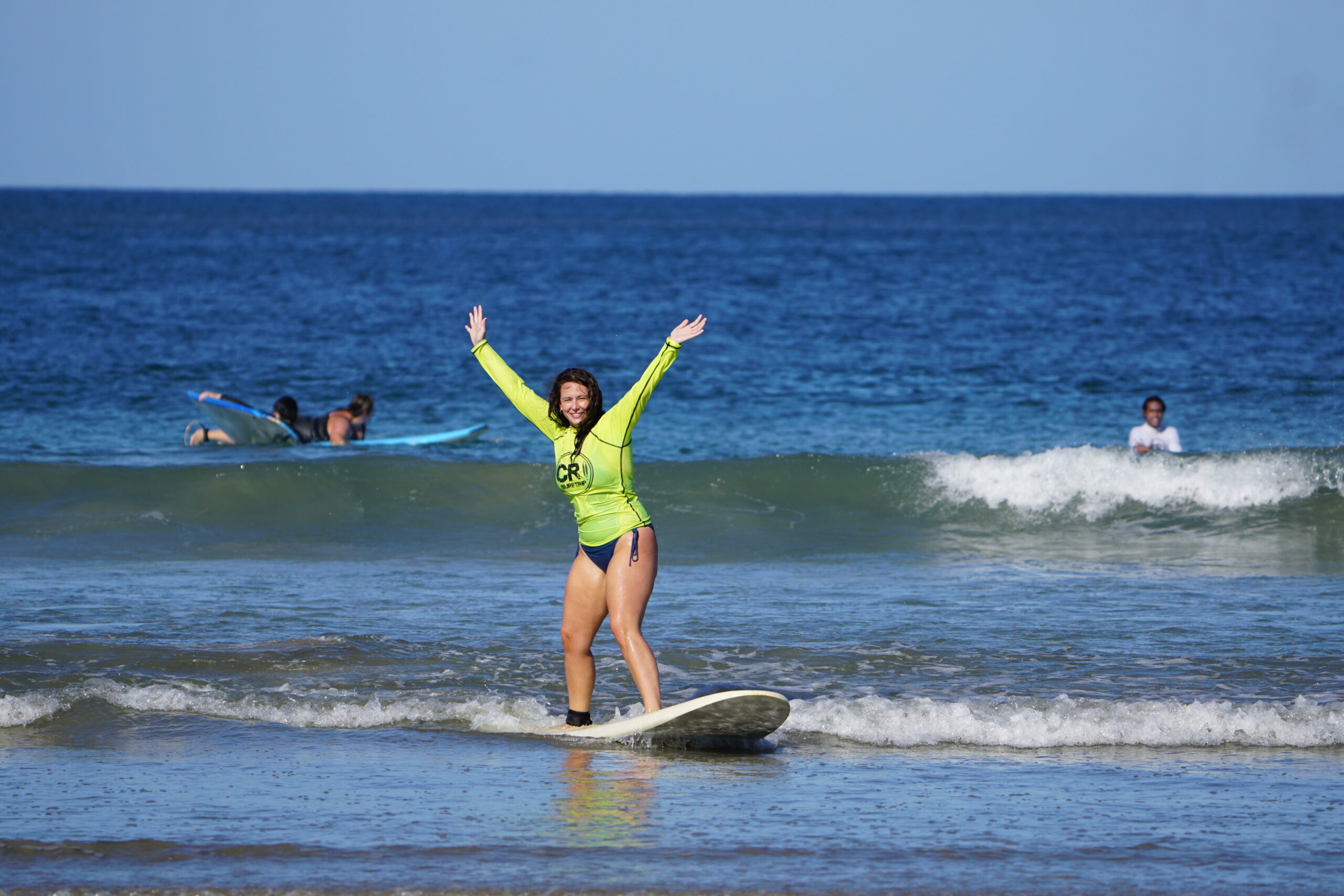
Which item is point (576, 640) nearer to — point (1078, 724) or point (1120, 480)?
point (1078, 724)

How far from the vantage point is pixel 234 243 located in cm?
6950

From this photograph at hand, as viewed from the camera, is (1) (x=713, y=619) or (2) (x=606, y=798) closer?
(2) (x=606, y=798)

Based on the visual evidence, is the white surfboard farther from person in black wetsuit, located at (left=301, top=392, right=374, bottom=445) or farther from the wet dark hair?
person in black wetsuit, located at (left=301, top=392, right=374, bottom=445)

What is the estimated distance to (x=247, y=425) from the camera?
16.7 meters

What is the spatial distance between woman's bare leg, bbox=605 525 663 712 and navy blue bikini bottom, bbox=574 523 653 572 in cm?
1

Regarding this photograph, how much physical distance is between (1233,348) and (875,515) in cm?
1680

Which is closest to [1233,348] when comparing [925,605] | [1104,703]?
[925,605]

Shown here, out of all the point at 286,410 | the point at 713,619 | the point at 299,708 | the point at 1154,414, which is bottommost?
the point at 299,708

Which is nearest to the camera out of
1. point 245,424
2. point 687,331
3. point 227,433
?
point 687,331

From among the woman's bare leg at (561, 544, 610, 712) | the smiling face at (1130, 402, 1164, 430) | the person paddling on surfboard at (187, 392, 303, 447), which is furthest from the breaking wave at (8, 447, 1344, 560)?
the woman's bare leg at (561, 544, 610, 712)

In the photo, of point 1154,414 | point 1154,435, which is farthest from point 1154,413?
point 1154,435

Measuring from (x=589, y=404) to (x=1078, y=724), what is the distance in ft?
9.07

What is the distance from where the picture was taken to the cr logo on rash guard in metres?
5.98

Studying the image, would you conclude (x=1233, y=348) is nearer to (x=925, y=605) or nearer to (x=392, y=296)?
(x=925, y=605)
